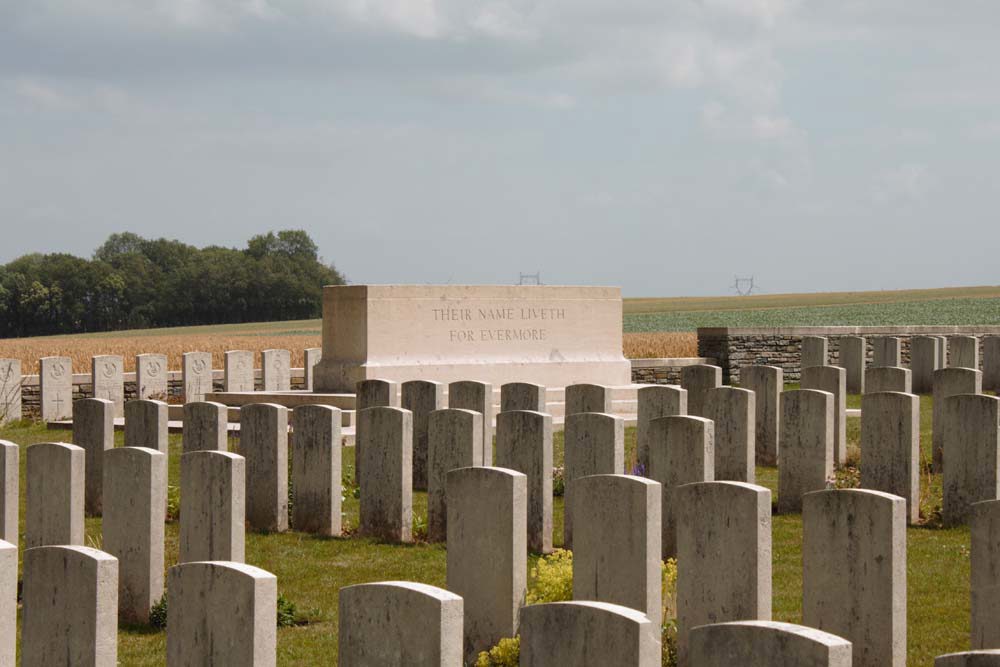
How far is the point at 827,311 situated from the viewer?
58562 mm

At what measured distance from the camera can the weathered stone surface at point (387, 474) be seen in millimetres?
9328

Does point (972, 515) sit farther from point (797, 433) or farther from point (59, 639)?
point (797, 433)

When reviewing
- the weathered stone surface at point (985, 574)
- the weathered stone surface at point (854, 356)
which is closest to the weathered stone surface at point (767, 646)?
the weathered stone surface at point (985, 574)

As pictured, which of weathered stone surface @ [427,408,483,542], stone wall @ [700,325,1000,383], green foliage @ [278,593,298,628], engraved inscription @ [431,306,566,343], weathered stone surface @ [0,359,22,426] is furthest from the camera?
stone wall @ [700,325,1000,383]

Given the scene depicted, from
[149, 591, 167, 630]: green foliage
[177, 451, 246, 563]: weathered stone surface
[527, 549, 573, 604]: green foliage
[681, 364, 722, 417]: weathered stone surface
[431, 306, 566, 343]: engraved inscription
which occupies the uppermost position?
[431, 306, 566, 343]: engraved inscription

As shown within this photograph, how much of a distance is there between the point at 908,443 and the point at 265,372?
13.7 meters

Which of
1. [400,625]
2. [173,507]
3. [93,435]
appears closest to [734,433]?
[173,507]

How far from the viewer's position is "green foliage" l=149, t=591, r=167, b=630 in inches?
280

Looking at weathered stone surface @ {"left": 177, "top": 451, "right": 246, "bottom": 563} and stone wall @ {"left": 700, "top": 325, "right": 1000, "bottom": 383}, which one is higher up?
stone wall @ {"left": 700, "top": 325, "right": 1000, "bottom": 383}

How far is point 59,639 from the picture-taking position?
468cm

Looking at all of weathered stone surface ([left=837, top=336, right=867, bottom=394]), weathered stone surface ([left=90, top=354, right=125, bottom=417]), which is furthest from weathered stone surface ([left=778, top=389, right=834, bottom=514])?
weathered stone surface ([left=90, top=354, right=125, bottom=417])

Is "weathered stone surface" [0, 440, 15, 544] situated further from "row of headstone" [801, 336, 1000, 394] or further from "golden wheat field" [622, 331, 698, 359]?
"golden wheat field" [622, 331, 698, 359]

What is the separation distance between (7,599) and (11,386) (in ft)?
51.3

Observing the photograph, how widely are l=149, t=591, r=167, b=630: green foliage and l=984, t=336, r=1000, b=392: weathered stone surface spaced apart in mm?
17555
